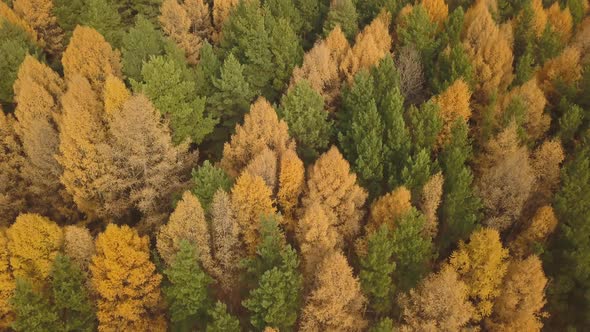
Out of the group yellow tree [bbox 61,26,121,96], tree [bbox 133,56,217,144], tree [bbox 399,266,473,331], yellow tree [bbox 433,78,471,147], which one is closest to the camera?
tree [bbox 399,266,473,331]

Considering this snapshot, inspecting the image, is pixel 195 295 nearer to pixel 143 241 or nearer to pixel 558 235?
pixel 143 241

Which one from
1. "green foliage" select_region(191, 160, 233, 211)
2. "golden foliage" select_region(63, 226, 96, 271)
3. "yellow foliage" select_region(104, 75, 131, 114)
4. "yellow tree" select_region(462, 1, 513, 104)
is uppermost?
"yellow tree" select_region(462, 1, 513, 104)

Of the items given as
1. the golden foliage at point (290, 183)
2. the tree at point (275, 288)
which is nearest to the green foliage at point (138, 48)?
the golden foliage at point (290, 183)

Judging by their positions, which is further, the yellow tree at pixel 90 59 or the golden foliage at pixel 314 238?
the yellow tree at pixel 90 59

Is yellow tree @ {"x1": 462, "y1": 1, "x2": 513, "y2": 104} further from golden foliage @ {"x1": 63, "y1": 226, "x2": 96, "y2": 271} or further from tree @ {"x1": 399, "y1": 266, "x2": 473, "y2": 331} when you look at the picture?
golden foliage @ {"x1": 63, "y1": 226, "x2": 96, "y2": 271}

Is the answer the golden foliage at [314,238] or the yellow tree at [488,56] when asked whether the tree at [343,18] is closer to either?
the yellow tree at [488,56]

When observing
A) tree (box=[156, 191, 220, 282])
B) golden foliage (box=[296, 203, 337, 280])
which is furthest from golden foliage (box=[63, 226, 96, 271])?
golden foliage (box=[296, 203, 337, 280])
